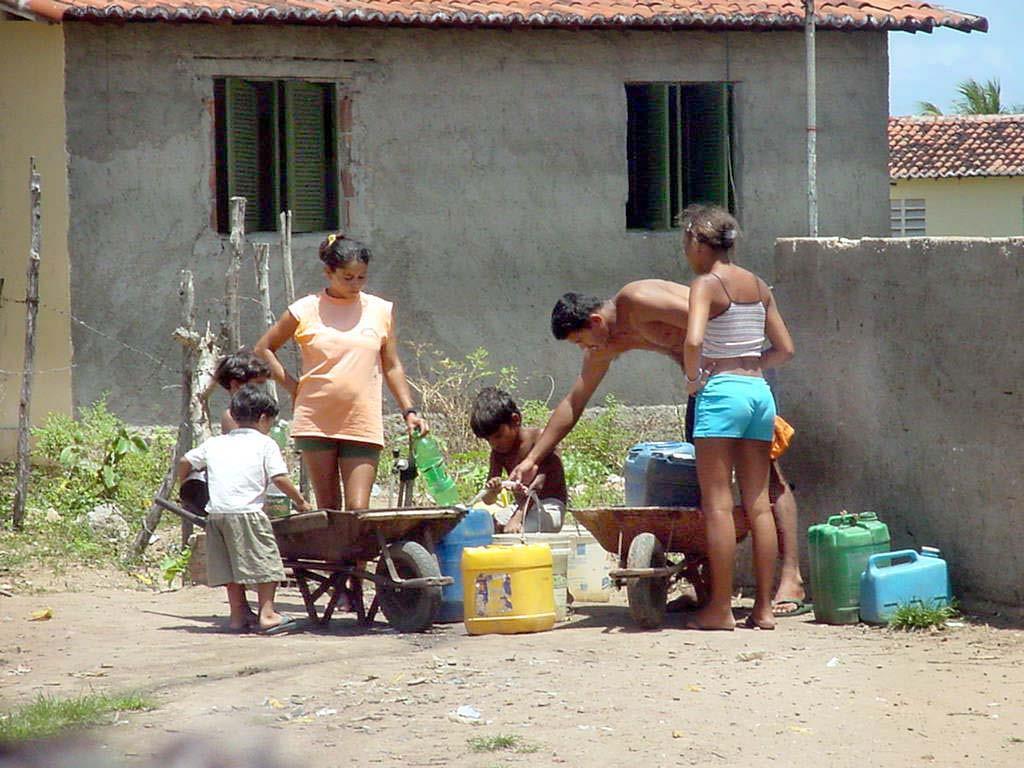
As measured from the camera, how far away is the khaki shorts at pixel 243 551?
23.4 feet

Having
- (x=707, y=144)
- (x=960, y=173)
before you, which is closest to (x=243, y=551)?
(x=707, y=144)

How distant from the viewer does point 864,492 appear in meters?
7.56

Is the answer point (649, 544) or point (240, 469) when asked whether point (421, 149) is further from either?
point (649, 544)

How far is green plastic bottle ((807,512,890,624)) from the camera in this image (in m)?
6.91

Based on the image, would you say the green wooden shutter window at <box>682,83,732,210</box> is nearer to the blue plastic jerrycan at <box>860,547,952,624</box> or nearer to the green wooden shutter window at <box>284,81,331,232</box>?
the green wooden shutter window at <box>284,81,331,232</box>

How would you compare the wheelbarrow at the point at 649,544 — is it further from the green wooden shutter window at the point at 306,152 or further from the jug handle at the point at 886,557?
the green wooden shutter window at the point at 306,152

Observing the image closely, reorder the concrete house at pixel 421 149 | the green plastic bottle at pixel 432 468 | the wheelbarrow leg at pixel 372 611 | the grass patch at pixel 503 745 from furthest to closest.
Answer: the concrete house at pixel 421 149, the green plastic bottle at pixel 432 468, the wheelbarrow leg at pixel 372 611, the grass patch at pixel 503 745

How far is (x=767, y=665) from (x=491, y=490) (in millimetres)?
1838

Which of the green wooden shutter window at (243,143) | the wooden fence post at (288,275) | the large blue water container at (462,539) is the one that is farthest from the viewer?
the green wooden shutter window at (243,143)

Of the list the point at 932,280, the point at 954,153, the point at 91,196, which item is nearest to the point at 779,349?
the point at 932,280

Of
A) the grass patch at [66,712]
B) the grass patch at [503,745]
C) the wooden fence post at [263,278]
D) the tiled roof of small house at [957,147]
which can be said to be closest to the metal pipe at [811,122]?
the wooden fence post at [263,278]

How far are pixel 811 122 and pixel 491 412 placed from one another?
7.82 metres

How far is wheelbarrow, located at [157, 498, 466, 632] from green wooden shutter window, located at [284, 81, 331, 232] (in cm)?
649

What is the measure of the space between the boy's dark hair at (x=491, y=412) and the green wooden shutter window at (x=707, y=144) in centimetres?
752
